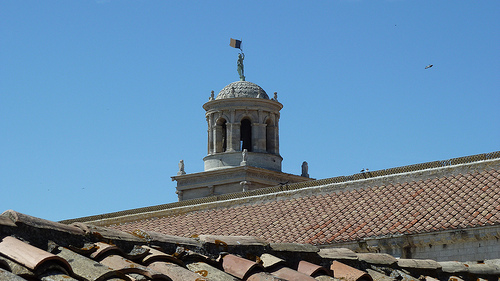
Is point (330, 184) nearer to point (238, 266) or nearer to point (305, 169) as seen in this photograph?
point (305, 169)

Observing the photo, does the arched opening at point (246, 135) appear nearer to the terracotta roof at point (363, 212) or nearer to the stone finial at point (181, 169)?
the stone finial at point (181, 169)

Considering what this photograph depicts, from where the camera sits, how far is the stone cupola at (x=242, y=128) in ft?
119

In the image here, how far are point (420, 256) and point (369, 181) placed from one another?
177 inches

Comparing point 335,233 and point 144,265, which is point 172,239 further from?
point 335,233

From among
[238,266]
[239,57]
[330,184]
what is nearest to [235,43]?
[239,57]

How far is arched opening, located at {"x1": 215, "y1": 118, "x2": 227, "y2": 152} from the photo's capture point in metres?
36.6

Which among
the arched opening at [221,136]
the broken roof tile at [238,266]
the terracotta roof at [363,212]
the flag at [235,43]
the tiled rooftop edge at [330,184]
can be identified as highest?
the flag at [235,43]

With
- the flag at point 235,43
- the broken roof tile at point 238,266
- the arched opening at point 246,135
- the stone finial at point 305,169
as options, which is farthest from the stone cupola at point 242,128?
the broken roof tile at point 238,266

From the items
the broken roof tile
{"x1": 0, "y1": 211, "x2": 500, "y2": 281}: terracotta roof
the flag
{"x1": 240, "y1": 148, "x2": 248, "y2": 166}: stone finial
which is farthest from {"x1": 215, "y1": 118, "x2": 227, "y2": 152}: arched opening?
the broken roof tile

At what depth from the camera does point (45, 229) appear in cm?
547

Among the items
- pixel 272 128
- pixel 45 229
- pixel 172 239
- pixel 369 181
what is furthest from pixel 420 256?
pixel 272 128

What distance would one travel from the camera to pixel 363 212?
20438 millimetres

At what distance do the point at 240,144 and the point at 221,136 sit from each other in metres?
0.98

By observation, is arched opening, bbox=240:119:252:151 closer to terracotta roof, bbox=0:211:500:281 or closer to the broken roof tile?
terracotta roof, bbox=0:211:500:281
